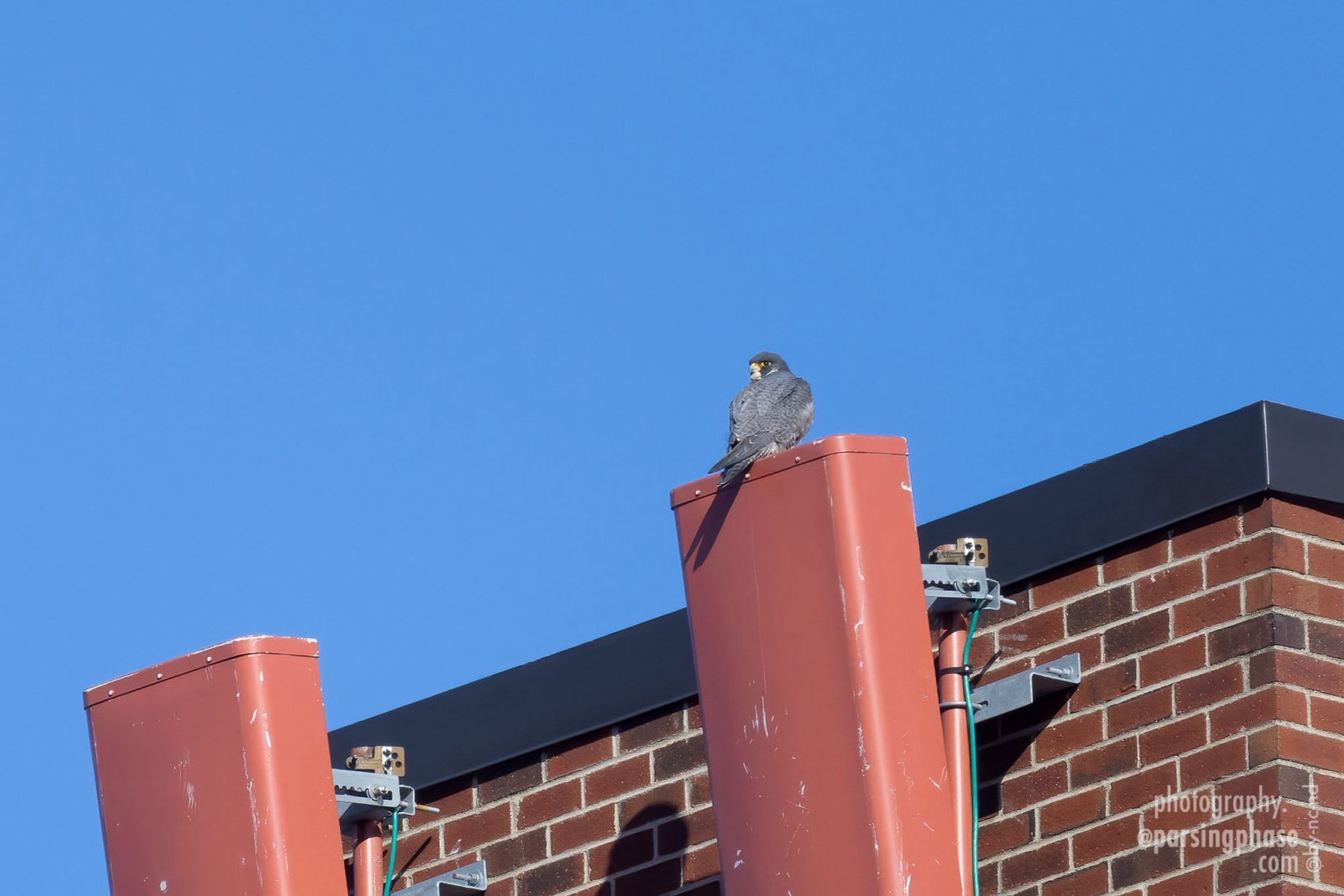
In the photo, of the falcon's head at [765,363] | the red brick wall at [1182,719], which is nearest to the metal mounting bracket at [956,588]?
the red brick wall at [1182,719]

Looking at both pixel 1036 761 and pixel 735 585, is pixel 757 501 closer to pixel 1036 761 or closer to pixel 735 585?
pixel 735 585

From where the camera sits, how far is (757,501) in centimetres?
412

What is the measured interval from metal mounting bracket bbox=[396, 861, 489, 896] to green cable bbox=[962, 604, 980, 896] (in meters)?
1.37

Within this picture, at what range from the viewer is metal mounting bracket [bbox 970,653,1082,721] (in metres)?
4.68

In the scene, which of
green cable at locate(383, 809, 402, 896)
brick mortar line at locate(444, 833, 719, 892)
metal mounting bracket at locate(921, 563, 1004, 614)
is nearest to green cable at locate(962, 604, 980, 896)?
metal mounting bracket at locate(921, 563, 1004, 614)

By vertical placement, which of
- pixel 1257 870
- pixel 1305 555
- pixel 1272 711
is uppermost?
pixel 1305 555

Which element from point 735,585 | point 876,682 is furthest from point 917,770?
point 735,585

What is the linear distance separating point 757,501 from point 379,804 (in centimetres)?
138

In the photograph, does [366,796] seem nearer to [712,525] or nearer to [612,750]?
[612,750]

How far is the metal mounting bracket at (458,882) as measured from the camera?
544cm

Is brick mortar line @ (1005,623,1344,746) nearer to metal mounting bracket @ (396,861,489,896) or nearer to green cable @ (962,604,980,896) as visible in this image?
green cable @ (962,604,980,896)

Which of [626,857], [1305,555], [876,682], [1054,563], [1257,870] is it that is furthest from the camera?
[626,857]

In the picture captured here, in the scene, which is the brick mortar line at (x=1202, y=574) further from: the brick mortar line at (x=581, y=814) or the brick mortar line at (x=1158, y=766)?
the brick mortar line at (x=581, y=814)

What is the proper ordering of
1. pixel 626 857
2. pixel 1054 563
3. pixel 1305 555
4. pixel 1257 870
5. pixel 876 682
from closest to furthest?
pixel 876 682 < pixel 1257 870 < pixel 1305 555 < pixel 1054 563 < pixel 626 857
